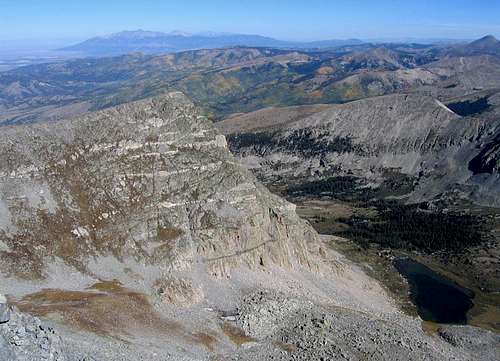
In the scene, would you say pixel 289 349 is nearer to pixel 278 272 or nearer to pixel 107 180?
pixel 278 272

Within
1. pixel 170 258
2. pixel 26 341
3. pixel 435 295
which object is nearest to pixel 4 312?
pixel 26 341

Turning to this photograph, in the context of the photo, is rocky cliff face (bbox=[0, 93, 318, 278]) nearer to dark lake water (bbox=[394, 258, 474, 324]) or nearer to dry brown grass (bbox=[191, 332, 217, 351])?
dry brown grass (bbox=[191, 332, 217, 351])

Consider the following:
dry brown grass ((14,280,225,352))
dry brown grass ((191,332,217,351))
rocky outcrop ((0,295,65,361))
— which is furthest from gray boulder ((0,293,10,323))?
dry brown grass ((191,332,217,351))

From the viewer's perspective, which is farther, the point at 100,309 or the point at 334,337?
the point at 334,337

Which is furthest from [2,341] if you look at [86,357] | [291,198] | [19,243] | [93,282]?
[291,198]

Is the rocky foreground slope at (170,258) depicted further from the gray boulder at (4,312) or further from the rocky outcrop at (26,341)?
the gray boulder at (4,312)

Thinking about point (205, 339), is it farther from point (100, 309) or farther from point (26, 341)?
point (26, 341)
